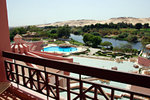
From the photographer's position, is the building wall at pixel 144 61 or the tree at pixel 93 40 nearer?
the building wall at pixel 144 61

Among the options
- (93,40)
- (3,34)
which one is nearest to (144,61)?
(93,40)

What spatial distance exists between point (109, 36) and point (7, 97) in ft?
116

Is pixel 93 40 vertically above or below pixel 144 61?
above

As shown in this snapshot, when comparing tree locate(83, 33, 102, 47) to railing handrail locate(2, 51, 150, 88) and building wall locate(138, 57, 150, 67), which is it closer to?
building wall locate(138, 57, 150, 67)

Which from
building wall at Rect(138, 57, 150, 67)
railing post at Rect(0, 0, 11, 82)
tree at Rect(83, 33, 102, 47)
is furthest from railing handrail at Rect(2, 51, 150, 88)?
tree at Rect(83, 33, 102, 47)

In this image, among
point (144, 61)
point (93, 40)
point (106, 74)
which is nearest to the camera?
point (106, 74)

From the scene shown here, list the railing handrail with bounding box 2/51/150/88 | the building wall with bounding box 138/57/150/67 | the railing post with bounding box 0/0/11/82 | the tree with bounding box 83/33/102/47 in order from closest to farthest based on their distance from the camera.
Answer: the railing handrail with bounding box 2/51/150/88 < the railing post with bounding box 0/0/11/82 < the building wall with bounding box 138/57/150/67 < the tree with bounding box 83/33/102/47

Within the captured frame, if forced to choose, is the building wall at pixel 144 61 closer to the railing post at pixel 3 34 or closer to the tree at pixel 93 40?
the tree at pixel 93 40

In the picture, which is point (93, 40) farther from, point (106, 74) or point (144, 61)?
point (106, 74)

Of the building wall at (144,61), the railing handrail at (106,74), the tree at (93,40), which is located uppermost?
the railing handrail at (106,74)

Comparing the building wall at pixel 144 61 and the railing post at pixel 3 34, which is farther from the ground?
the railing post at pixel 3 34

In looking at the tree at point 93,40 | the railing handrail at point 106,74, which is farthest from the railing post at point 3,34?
the tree at point 93,40

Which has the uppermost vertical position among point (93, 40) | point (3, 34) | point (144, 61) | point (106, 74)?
point (3, 34)

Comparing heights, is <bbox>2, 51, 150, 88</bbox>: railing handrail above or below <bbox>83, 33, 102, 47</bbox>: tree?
above
